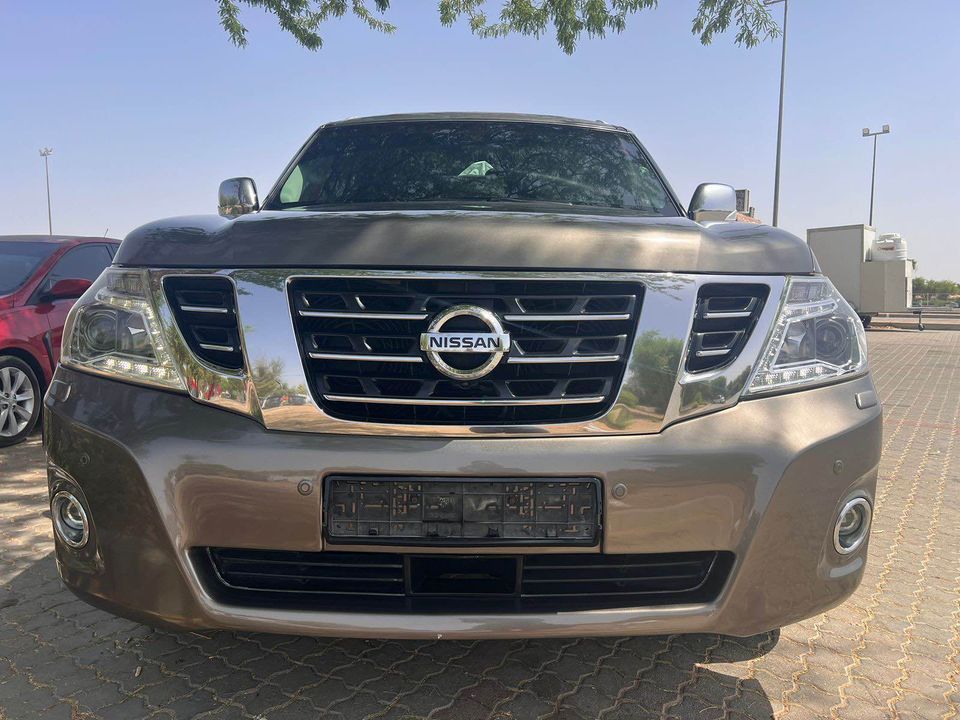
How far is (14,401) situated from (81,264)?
1484mm

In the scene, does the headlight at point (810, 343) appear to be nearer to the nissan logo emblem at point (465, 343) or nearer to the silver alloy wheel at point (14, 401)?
the nissan logo emblem at point (465, 343)

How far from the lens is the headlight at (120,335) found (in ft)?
5.99

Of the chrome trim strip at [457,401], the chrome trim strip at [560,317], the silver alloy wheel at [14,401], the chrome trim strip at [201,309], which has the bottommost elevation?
the silver alloy wheel at [14,401]

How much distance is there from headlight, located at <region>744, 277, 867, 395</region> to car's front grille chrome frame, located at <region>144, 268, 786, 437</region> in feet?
0.24

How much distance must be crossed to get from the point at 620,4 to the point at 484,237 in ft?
23.7

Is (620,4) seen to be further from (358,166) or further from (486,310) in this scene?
(486,310)

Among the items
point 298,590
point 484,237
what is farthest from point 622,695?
point 484,237

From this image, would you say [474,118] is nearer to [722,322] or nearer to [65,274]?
[722,322]

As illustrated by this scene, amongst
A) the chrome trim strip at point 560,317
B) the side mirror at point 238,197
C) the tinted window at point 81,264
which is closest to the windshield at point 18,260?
the tinted window at point 81,264

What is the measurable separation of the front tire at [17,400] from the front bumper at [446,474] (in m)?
4.52

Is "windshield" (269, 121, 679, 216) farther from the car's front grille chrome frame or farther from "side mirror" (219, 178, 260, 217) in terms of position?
the car's front grille chrome frame

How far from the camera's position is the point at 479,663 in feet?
7.62

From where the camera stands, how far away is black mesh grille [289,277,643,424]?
68.5 inches

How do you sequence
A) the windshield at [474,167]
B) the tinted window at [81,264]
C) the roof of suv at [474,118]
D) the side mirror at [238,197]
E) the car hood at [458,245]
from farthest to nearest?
the tinted window at [81,264]
the roof of suv at [474,118]
the side mirror at [238,197]
the windshield at [474,167]
the car hood at [458,245]
